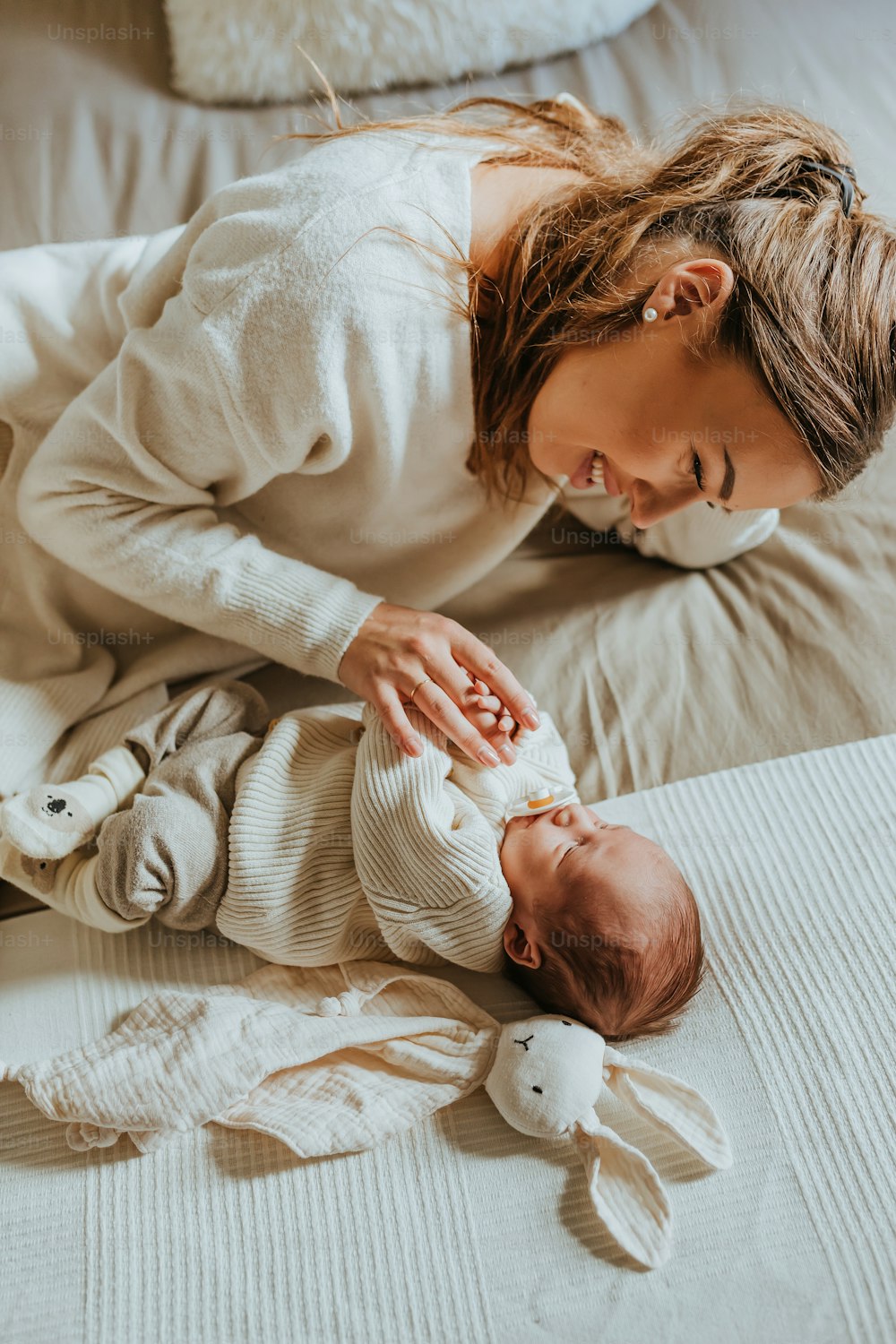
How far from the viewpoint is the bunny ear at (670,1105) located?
83cm

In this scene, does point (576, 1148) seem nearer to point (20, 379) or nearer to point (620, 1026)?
point (620, 1026)

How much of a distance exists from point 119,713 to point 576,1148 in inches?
25.9

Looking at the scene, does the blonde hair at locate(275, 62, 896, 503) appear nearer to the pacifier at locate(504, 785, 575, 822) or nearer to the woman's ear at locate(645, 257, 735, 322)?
the woman's ear at locate(645, 257, 735, 322)

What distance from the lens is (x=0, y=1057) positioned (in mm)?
894

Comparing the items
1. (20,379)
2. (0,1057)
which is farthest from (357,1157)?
(20,379)

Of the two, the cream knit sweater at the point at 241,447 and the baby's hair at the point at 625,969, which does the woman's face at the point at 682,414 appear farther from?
the baby's hair at the point at 625,969

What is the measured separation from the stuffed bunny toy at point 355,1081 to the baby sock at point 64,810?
17 cm

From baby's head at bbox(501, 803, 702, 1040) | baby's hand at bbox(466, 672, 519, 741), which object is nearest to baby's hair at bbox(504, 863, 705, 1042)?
baby's head at bbox(501, 803, 702, 1040)

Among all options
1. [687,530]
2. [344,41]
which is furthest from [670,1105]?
[344,41]

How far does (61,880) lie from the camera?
3.14 ft

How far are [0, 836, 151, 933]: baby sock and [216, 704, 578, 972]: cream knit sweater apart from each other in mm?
121

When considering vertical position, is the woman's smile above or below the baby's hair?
above

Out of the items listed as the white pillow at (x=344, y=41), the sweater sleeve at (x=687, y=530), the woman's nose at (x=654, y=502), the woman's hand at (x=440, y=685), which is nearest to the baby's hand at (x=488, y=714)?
the woman's hand at (x=440, y=685)

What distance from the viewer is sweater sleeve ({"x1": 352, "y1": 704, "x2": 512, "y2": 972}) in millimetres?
892
